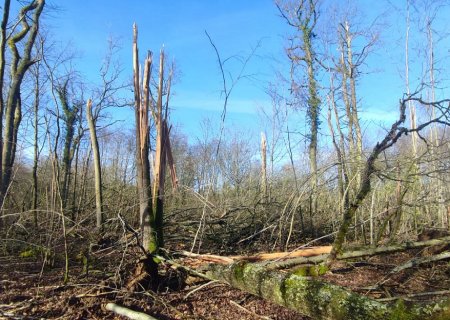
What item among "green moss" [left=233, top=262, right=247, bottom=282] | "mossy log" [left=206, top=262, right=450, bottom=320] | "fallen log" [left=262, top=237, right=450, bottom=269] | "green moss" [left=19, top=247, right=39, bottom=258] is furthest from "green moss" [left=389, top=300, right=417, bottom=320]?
"green moss" [left=19, top=247, right=39, bottom=258]

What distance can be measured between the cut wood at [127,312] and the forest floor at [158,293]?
2.8 inches

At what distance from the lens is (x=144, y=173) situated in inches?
227

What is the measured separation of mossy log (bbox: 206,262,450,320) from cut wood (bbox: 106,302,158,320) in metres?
1.15

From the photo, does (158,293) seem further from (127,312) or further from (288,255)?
(288,255)

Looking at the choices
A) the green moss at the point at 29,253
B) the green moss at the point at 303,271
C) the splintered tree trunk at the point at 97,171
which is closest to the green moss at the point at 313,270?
the green moss at the point at 303,271

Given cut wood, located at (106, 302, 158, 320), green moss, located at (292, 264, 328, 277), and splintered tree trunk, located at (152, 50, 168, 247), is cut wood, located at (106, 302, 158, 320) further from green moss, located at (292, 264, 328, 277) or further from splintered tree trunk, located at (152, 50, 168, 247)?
green moss, located at (292, 264, 328, 277)

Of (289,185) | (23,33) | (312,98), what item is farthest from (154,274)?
(312,98)

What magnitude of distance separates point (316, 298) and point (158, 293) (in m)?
2.24

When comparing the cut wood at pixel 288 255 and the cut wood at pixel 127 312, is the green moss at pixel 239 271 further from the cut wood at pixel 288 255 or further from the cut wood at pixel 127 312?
the cut wood at pixel 127 312

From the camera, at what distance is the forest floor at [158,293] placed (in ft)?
14.4

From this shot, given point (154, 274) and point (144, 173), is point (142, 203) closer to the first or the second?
point (144, 173)

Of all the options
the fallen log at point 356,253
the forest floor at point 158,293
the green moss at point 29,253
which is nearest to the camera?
the forest floor at point 158,293

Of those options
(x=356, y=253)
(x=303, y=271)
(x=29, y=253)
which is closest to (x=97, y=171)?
(x=29, y=253)

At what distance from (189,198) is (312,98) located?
13.8m
